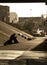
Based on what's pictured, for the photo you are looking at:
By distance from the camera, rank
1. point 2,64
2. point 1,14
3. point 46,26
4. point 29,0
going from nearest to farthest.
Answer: point 2,64, point 29,0, point 1,14, point 46,26

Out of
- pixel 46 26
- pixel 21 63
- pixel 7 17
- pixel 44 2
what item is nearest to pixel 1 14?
pixel 7 17

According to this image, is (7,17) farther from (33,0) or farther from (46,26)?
(33,0)

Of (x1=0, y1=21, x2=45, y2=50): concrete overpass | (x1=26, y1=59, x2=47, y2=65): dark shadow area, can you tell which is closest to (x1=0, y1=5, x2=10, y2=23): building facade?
(x1=0, y1=21, x2=45, y2=50): concrete overpass

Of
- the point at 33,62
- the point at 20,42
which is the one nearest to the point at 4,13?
the point at 20,42

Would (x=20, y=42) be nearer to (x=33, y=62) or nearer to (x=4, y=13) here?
(x=33, y=62)

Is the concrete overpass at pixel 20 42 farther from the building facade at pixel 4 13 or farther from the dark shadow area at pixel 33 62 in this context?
the building facade at pixel 4 13

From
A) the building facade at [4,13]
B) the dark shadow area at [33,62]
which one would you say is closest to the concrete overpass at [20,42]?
the dark shadow area at [33,62]

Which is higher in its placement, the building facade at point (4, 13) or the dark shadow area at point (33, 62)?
the dark shadow area at point (33, 62)

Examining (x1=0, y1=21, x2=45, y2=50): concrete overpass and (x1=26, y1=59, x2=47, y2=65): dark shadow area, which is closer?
(x1=26, y1=59, x2=47, y2=65): dark shadow area

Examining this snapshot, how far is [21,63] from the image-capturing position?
10656 mm

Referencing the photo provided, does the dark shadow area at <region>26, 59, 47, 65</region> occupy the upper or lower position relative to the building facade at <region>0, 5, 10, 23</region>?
upper

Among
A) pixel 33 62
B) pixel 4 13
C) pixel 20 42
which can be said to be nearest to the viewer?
pixel 33 62

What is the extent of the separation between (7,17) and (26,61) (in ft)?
196

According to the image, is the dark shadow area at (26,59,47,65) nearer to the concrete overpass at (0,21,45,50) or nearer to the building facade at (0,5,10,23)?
the concrete overpass at (0,21,45,50)
